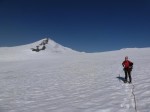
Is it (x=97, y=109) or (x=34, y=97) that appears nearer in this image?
(x=97, y=109)

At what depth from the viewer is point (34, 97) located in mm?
12992

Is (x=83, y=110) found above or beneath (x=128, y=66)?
beneath

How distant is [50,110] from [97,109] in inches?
81.1

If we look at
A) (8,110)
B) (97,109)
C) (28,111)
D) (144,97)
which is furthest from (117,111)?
(8,110)

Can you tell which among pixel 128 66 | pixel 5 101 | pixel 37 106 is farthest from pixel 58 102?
pixel 128 66

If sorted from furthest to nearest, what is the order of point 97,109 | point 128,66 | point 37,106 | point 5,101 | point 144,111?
point 128,66
point 5,101
point 37,106
point 97,109
point 144,111

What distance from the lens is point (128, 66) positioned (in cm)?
1695

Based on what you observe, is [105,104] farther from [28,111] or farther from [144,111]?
[28,111]

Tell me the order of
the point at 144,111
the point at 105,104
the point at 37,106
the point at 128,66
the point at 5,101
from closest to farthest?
the point at 144,111 < the point at 105,104 < the point at 37,106 < the point at 5,101 < the point at 128,66

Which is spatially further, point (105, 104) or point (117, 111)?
point (105, 104)

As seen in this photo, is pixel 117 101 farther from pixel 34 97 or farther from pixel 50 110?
Result: pixel 34 97

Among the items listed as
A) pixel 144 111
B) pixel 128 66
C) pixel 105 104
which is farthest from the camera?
pixel 128 66

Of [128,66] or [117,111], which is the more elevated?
[128,66]

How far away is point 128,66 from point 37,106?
346 inches
